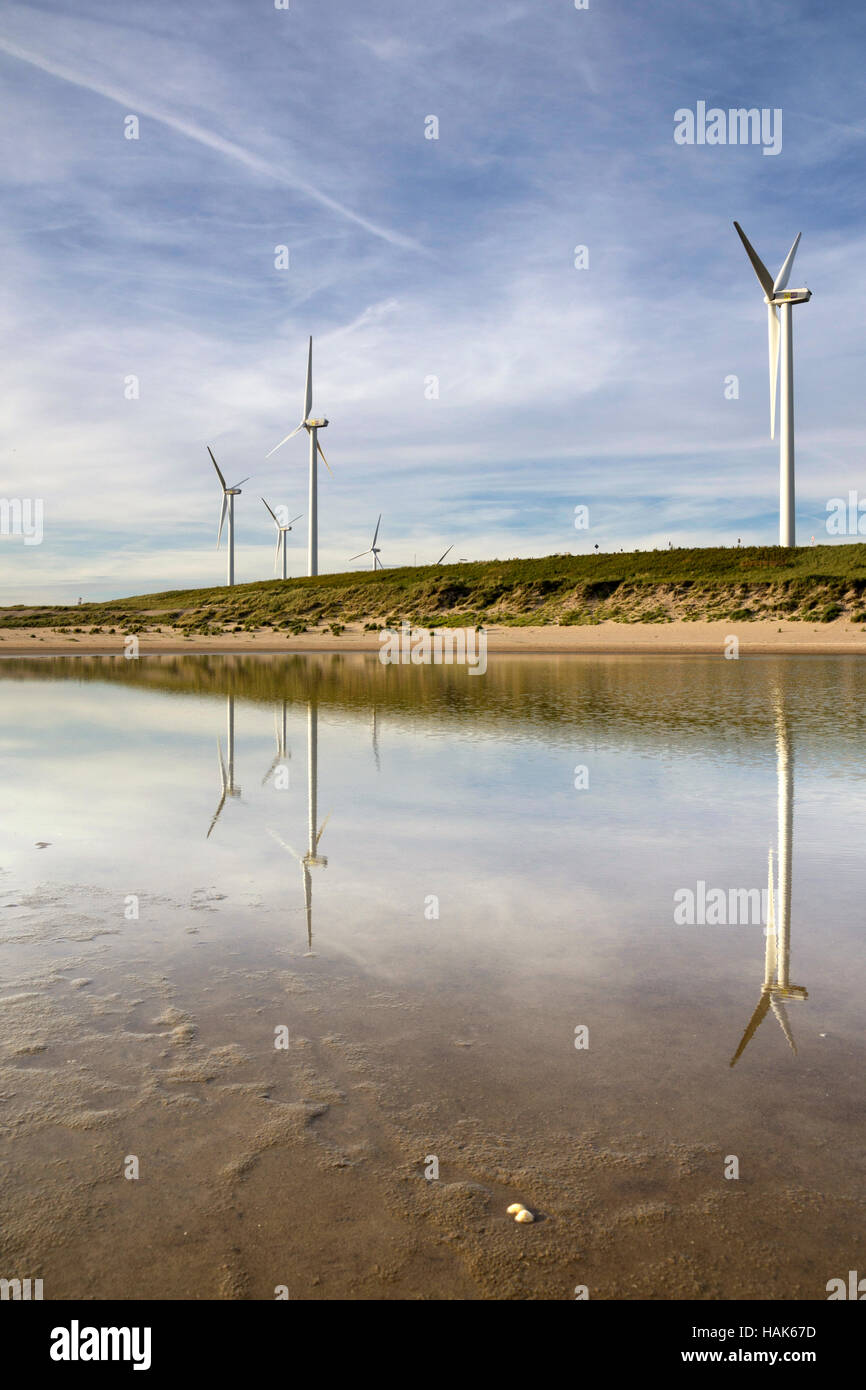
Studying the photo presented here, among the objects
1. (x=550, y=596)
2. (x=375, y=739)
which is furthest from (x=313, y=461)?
(x=375, y=739)

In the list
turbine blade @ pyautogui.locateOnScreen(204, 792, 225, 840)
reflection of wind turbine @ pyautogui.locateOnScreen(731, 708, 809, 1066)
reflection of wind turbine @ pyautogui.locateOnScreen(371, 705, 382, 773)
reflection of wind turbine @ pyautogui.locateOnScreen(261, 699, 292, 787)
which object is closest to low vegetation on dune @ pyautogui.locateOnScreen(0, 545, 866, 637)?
reflection of wind turbine @ pyautogui.locateOnScreen(371, 705, 382, 773)

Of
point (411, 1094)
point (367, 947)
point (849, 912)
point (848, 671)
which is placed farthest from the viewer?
point (848, 671)

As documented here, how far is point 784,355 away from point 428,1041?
75321 millimetres

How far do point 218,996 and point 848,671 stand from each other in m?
34.2

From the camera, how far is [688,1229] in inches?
145

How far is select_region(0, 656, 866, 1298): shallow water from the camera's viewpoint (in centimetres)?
361

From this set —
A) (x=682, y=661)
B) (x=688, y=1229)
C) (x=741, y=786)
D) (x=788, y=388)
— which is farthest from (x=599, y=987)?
(x=788, y=388)

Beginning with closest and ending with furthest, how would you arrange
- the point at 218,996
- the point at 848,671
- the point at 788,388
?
the point at 218,996
the point at 848,671
the point at 788,388

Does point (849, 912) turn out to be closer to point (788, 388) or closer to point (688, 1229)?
point (688, 1229)

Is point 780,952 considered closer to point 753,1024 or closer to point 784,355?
point 753,1024

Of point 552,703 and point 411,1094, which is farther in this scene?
point 552,703

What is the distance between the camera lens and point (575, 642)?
60.6 metres

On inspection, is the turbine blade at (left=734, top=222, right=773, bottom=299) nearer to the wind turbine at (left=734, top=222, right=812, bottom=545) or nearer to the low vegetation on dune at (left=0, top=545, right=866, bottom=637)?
the wind turbine at (left=734, top=222, right=812, bottom=545)

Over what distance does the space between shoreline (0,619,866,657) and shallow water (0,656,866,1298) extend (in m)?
42.0
